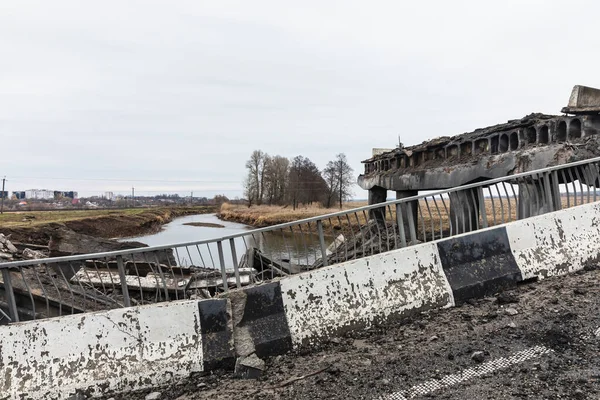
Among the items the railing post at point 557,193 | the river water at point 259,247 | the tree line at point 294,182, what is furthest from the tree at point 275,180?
the railing post at point 557,193

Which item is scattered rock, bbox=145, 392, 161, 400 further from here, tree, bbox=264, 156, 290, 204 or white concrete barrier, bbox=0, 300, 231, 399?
tree, bbox=264, 156, 290, 204

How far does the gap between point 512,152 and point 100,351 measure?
6381mm

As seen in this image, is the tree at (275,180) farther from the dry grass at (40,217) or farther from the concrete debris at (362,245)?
the concrete debris at (362,245)

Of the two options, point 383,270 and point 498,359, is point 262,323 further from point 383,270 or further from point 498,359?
point 498,359

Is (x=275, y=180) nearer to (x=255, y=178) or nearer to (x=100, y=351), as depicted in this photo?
(x=255, y=178)

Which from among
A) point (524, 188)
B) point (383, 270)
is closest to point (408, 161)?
point (524, 188)

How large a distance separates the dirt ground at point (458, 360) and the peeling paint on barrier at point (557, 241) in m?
0.37

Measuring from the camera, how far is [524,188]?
592cm

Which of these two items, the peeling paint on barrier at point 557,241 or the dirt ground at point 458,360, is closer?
the dirt ground at point 458,360

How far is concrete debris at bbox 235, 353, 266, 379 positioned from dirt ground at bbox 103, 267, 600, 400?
0.06m

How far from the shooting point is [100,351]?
10.8ft

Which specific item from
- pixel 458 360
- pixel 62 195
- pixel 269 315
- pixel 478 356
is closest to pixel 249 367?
pixel 269 315

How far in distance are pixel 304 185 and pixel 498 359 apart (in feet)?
229

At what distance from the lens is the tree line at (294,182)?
69.8 m
